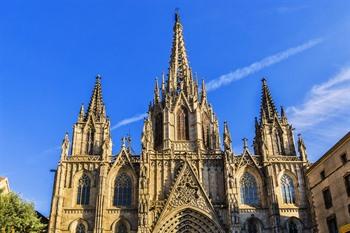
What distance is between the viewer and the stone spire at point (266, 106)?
48.8 m

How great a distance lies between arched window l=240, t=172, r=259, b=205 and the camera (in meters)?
42.3

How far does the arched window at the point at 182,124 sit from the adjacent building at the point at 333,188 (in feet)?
53.5

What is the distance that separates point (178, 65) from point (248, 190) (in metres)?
21.3

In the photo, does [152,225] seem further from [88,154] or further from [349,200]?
[349,200]

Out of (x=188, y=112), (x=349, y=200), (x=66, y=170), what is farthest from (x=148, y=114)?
(x=349, y=200)

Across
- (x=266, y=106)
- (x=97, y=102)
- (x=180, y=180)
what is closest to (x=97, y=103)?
(x=97, y=102)

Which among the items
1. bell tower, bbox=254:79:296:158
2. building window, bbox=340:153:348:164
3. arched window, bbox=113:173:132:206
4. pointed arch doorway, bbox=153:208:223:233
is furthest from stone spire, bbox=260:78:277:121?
arched window, bbox=113:173:132:206

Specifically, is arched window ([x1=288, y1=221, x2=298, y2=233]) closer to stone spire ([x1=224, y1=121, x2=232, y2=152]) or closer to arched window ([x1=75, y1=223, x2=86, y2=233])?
stone spire ([x1=224, y1=121, x2=232, y2=152])

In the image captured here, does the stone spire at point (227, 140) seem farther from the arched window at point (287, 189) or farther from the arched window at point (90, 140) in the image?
the arched window at point (90, 140)

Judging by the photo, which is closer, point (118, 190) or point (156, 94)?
point (118, 190)

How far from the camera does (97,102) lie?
49.6 meters

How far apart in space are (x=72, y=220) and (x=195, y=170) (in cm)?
1324

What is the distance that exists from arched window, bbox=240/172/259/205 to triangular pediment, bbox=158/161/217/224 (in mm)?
4170

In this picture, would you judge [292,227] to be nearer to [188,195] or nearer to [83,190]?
[188,195]
